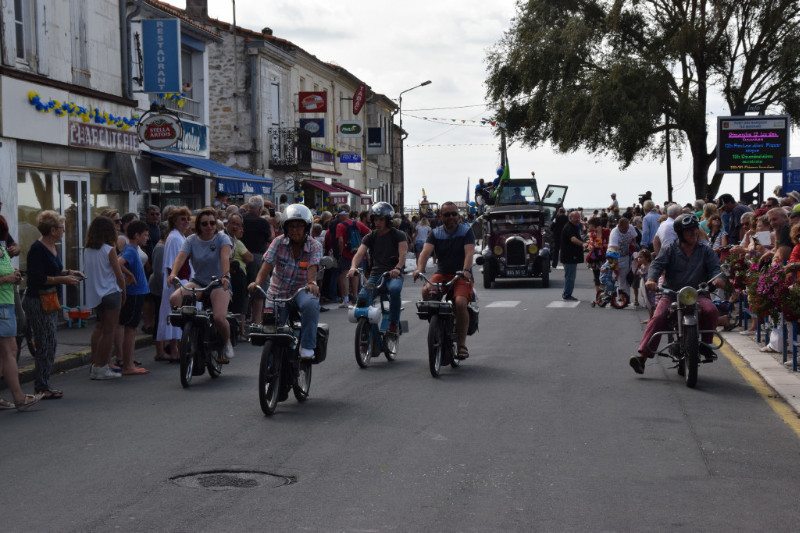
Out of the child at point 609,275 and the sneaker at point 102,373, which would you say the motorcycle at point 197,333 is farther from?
the child at point 609,275

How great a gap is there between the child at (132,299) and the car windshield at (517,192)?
80.8 ft

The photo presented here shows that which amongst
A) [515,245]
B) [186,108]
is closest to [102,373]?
[515,245]

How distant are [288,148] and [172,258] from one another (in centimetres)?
2706

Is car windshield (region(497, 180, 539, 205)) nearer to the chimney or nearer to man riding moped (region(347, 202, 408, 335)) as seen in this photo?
the chimney

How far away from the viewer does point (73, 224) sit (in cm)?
1878

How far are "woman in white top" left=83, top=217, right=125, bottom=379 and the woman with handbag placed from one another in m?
0.81

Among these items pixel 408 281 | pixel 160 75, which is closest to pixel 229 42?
pixel 408 281

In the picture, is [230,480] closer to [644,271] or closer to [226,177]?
[644,271]

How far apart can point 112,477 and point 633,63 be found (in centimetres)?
3213

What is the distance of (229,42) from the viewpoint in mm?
36719

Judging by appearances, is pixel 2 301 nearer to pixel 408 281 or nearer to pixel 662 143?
pixel 408 281

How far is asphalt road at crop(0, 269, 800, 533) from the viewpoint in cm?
585

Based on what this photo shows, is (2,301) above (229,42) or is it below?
below

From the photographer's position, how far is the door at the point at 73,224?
1834 cm
